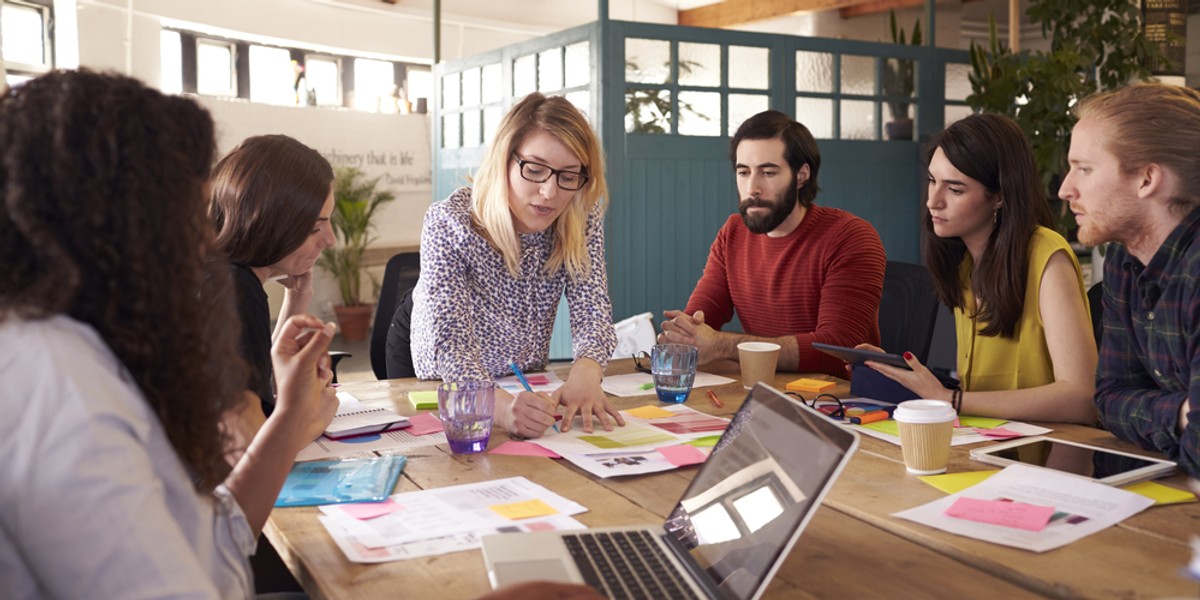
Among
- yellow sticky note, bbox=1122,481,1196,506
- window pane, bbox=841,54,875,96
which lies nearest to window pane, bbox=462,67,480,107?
window pane, bbox=841,54,875,96

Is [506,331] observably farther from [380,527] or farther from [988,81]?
[988,81]

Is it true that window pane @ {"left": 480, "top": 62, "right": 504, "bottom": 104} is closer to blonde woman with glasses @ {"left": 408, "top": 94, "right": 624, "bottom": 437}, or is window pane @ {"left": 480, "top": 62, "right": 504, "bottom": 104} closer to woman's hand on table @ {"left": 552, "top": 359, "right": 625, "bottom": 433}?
blonde woman with glasses @ {"left": 408, "top": 94, "right": 624, "bottom": 437}

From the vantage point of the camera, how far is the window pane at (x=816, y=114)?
16.9ft

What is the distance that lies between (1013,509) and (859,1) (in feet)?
22.3

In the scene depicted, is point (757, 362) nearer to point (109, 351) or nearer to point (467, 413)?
point (467, 413)

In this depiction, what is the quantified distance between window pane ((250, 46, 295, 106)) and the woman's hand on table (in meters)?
6.40

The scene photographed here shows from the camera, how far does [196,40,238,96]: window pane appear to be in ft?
24.1

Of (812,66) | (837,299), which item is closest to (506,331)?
(837,299)

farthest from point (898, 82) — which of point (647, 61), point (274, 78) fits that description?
point (274, 78)

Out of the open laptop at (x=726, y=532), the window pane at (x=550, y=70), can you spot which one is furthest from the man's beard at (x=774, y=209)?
the window pane at (x=550, y=70)

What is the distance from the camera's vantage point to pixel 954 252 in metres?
2.46

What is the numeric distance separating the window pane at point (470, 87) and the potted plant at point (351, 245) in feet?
7.18

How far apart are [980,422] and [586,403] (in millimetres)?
776

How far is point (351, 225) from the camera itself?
7.77m
